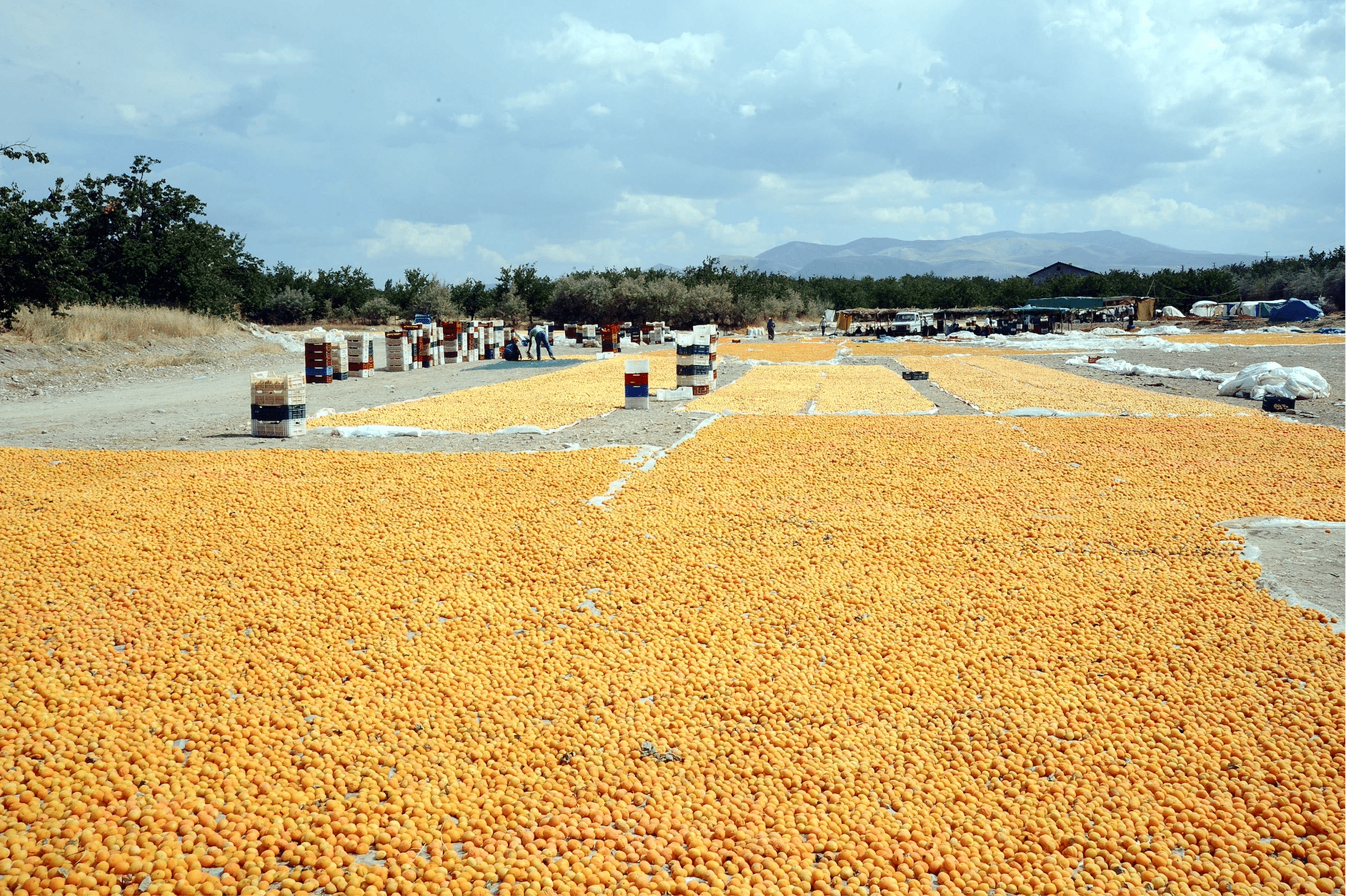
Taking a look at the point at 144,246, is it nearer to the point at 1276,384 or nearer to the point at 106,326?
the point at 106,326

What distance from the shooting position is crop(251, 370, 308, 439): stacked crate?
10.9 metres

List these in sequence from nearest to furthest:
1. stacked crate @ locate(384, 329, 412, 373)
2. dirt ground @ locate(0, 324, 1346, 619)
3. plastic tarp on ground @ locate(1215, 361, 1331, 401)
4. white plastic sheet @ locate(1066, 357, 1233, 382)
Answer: dirt ground @ locate(0, 324, 1346, 619), plastic tarp on ground @ locate(1215, 361, 1331, 401), white plastic sheet @ locate(1066, 357, 1233, 382), stacked crate @ locate(384, 329, 412, 373)

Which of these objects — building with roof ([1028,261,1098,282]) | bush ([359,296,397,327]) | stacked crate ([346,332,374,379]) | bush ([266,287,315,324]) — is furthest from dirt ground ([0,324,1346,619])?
building with roof ([1028,261,1098,282])

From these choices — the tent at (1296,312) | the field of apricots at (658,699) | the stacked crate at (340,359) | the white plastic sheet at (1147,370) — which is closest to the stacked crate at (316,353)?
the stacked crate at (340,359)

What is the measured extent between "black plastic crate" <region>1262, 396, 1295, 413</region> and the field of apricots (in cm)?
777

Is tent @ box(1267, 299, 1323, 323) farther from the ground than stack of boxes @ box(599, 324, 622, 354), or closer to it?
farther from the ground

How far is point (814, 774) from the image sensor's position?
3180 millimetres

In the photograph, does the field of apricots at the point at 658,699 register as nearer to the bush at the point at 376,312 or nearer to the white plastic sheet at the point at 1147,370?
the white plastic sheet at the point at 1147,370

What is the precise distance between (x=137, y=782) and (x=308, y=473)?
5.73 meters

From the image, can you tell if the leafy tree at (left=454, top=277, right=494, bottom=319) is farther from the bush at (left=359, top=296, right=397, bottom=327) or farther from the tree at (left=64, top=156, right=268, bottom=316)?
the tree at (left=64, top=156, right=268, bottom=316)

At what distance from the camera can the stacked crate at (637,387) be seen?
14.5 meters

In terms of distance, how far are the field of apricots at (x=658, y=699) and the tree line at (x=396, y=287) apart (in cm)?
2226

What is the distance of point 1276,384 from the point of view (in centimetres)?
1555

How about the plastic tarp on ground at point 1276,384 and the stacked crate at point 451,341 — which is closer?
the plastic tarp on ground at point 1276,384
